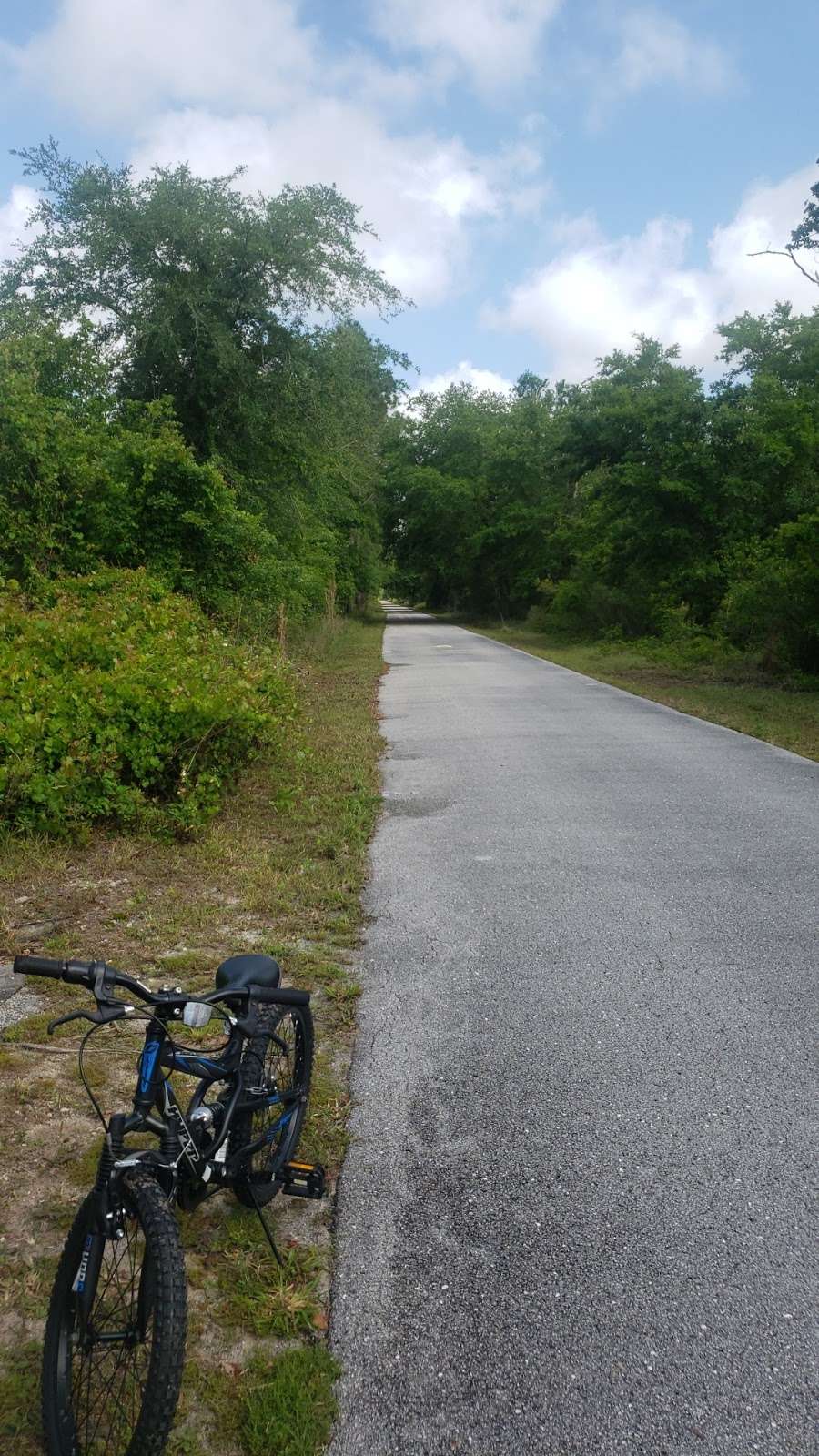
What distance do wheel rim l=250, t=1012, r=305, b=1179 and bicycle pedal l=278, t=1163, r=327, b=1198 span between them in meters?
0.07

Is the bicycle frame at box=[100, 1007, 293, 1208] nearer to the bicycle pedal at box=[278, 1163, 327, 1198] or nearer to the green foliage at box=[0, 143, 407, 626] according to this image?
the bicycle pedal at box=[278, 1163, 327, 1198]

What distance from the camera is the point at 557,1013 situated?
4.05 meters

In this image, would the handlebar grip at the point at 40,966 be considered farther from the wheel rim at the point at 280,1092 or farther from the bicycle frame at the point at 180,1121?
the wheel rim at the point at 280,1092

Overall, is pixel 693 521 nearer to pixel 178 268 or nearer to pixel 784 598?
pixel 784 598

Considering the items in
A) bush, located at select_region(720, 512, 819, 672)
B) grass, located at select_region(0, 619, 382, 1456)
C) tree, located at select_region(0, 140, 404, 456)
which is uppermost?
tree, located at select_region(0, 140, 404, 456)

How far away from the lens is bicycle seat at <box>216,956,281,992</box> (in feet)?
8.38

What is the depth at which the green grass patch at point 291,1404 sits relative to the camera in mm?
2055

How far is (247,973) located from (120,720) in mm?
4200

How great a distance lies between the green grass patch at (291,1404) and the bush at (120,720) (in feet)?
13.5

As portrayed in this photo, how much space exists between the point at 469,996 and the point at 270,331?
1378 centimetres

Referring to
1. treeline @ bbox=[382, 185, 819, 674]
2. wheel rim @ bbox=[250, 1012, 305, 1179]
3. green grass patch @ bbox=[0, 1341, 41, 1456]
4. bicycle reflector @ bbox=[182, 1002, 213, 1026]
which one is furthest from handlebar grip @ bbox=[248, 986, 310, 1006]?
treeline @ bbox=[382, 185, 819, 674]

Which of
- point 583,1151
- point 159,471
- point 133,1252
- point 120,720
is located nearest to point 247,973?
point 133,1252

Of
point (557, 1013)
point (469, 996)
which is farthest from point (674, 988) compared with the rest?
point (469, 996)

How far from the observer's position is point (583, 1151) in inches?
121
